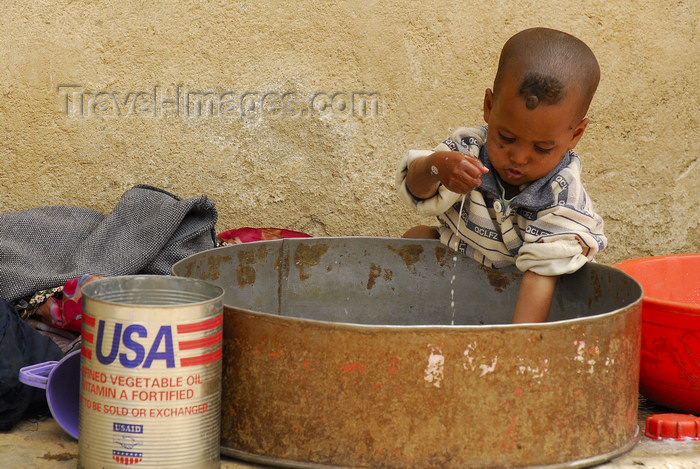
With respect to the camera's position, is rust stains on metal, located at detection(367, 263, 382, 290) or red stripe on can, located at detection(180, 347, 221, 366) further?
rust stains on metal, located at detection(367, 263, 382, 290)

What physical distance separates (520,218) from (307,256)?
0.63 m

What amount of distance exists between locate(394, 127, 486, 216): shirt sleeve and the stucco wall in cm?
47

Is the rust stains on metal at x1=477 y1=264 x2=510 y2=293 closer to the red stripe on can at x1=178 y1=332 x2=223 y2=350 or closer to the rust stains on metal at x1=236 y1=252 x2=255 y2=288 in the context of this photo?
the rust stains on metal at x1=236 y1=252 x2=255 y2=288

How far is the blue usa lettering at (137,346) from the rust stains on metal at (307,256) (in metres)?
0.97

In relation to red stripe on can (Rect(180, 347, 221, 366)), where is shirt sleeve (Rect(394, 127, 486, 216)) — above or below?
above

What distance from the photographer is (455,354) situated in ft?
5.02

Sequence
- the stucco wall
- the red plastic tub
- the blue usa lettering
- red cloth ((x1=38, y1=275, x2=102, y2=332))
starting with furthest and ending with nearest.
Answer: the stucco wall → red cloth ((x1=38, y1=275, x2=102, y2=332)) → the red plastic tub → the blue usa lettering

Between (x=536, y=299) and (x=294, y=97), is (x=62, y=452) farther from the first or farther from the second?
(x=294, y=97)

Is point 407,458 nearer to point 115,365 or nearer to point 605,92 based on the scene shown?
point 115,365

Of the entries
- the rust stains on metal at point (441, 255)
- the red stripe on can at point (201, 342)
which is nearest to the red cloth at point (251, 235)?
the rust stains on metal at point (441, 255)

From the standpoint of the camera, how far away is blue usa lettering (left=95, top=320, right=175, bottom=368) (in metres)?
1.43

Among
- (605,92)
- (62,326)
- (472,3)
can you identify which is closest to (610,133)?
(605,92)

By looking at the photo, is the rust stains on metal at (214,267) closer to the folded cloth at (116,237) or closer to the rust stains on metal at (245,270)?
the rust stains on metal at (245,270)

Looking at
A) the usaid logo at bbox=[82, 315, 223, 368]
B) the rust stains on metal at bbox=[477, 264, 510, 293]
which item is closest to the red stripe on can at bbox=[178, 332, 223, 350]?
the usaid logo at bbox=[82, 315, 223, 368]
